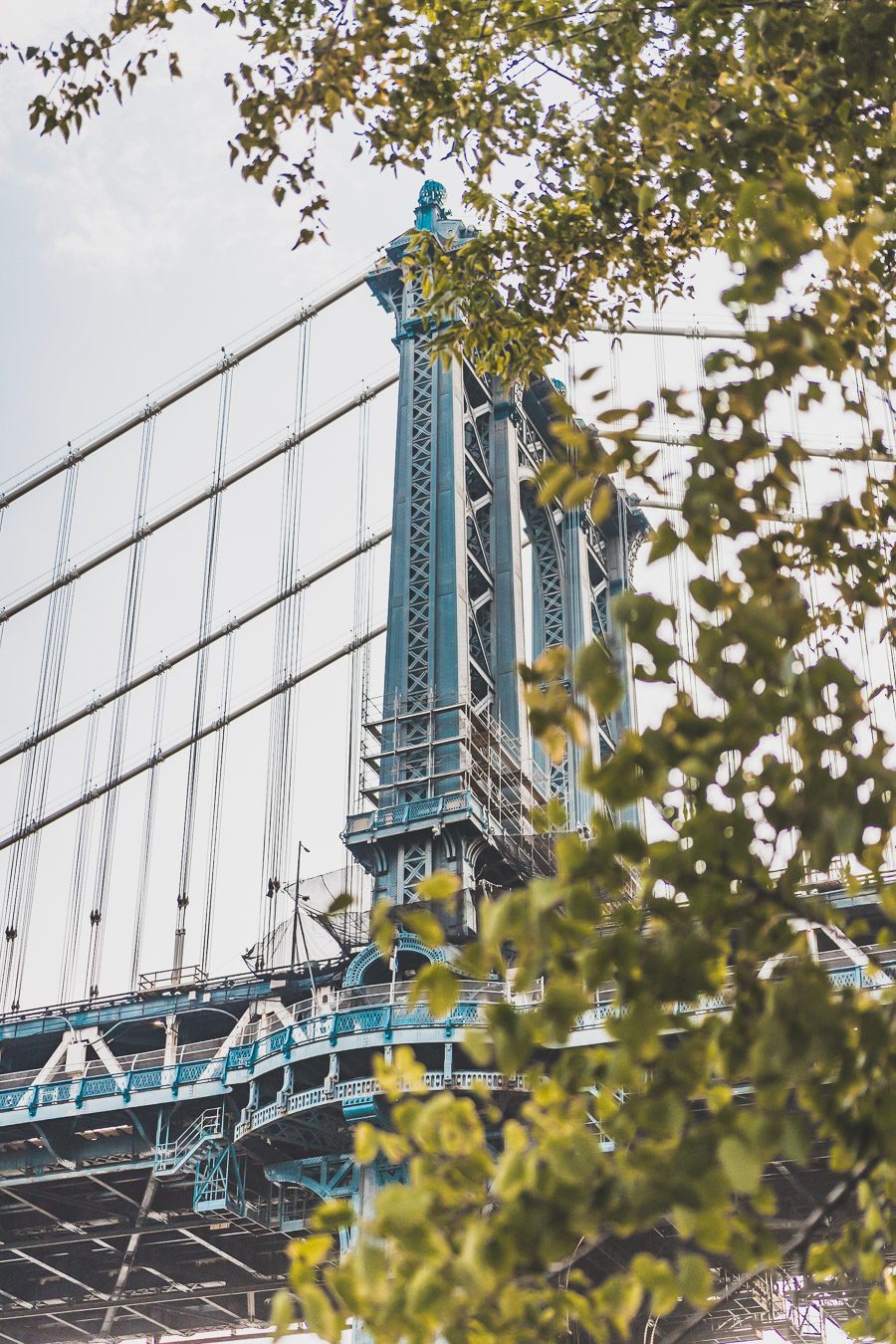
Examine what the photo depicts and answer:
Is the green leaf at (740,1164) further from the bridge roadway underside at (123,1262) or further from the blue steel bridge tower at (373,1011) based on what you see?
the bridge roadway underside at (123,1262)

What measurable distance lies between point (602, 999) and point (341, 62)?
104 ft

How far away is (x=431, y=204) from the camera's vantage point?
5206 centimetres

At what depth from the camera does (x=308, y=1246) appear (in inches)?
236

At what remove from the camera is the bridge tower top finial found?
52.0 metres

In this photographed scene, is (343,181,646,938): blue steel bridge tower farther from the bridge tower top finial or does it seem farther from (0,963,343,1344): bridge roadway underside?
(0,963,343,1344): bridge roadway underside

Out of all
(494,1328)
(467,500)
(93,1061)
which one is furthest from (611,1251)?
(494,1328)

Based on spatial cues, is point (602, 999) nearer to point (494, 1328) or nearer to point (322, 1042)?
point (322, 1042)

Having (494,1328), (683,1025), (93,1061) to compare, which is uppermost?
(93,1061)

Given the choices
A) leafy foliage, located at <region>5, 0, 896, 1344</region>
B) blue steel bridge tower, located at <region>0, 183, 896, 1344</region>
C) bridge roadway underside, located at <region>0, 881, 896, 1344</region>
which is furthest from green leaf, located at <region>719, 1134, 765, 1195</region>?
blue steel bridge tower, located at <region>0, 183, 896, 1344</region>

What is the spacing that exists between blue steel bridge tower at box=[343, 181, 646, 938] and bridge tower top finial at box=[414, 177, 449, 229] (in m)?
0.05

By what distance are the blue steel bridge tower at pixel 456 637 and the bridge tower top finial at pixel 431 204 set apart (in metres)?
0.05

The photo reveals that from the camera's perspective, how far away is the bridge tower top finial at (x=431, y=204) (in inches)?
2046

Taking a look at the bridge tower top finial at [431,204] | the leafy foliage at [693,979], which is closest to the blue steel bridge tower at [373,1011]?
the bridge tower top finial at [431,204]

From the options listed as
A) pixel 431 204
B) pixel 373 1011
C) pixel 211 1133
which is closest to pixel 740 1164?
pixel 373 1011
